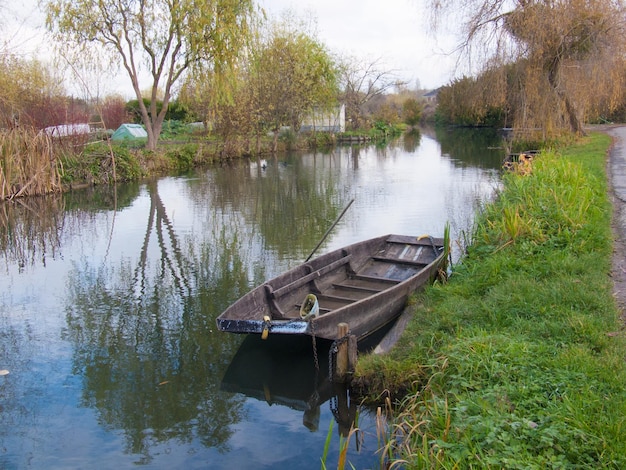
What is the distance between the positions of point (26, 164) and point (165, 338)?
12974mm

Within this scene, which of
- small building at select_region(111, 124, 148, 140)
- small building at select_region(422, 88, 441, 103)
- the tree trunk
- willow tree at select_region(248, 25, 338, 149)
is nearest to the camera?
the tree trunk

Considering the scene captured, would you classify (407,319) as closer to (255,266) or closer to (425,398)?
(425,398)

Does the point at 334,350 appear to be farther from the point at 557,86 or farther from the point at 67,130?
the point at 557,86

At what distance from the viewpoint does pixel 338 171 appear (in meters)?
26.3

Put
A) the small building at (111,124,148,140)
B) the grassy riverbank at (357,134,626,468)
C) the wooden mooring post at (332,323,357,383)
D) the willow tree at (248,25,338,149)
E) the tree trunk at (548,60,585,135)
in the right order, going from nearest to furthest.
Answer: the grassy riverbank at (357,134,626,468) → the wooden mooring post at (332,323,357,383) → the tree trunk at (548,60,585,135) → the small building at (111,124,148,140) → the willow tree at (248,25,338,149)

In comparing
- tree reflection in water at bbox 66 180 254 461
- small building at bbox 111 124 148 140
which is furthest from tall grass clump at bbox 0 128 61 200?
small building at bbox 111 124 148 140

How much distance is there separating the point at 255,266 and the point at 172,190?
10.7 m

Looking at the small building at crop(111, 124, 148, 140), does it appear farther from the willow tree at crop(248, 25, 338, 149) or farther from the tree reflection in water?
the tree reflection in water

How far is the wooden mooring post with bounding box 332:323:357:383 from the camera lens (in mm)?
5504

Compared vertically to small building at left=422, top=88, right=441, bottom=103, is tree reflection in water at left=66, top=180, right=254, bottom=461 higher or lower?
lower

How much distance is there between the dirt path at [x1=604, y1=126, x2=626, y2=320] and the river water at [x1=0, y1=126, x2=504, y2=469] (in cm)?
225

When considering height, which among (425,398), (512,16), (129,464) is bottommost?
(129,464)

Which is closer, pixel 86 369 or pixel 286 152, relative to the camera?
pixel 86 369

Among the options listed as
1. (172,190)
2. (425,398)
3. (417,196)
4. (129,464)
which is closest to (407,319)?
(425,398)
